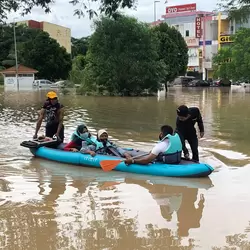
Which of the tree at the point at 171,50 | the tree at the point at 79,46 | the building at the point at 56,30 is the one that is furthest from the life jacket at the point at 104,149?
the tree at the point at 79,46

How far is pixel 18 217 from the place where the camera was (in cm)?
612

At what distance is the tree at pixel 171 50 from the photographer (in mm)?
44666

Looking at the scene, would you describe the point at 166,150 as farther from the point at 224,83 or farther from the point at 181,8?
the point at 181,8

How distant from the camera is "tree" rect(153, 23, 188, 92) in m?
44.7

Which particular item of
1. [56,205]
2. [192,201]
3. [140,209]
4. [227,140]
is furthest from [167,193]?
[227,140]

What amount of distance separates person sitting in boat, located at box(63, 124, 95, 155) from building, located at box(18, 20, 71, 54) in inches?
3083

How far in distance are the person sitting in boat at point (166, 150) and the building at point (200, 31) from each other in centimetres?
5968

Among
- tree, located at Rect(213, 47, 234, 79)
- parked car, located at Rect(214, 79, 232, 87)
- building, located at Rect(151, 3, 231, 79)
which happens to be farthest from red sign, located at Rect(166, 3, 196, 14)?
tree, located at Rect(213, 47, 234, 79)

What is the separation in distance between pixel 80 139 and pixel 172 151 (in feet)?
7.79

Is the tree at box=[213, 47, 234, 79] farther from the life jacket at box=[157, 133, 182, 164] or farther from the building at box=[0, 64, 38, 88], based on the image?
the life jacket at box=[157, 133, 182, 164]

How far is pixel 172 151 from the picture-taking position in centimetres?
834

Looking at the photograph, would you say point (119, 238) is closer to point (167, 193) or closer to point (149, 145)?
point (167, 193)

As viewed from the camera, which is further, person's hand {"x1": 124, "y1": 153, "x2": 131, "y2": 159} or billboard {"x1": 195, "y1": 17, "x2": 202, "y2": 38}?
billboard {"x1": 195, "y1": 17, "x2": 202, "y2": 38}

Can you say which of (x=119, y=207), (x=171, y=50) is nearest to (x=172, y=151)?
(x=119, y=207)
